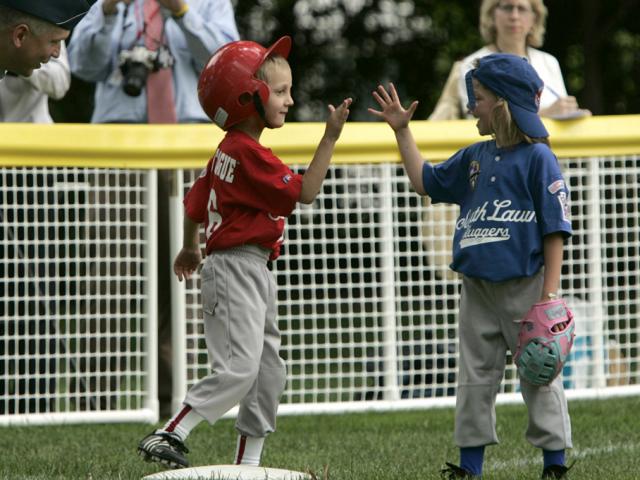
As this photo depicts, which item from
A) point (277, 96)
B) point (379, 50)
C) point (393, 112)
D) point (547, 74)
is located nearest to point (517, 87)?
point (393, 112)

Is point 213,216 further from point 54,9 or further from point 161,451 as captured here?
point 54,9

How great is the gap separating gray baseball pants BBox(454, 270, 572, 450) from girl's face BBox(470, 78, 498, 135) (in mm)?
611

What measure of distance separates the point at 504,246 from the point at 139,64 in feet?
9.36

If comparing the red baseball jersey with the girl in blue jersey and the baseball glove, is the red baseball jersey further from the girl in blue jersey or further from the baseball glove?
the baseball glove

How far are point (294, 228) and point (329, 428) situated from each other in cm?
110

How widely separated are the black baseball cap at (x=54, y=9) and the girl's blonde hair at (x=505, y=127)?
164 centimetres

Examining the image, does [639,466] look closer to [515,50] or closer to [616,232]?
[616,232]

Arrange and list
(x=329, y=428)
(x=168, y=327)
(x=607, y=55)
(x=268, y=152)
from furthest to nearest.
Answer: (x=607, y=55), (x=168, y=327), (x=329, y=428), (x=268, y=152)

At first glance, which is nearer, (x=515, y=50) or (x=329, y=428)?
(x=329, y=428)

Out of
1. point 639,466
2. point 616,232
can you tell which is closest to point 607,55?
point 616,232

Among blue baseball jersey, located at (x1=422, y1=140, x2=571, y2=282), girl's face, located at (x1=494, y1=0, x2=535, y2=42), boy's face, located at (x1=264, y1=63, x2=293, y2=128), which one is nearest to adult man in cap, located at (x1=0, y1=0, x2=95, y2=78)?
boy's face, located at (x1=264, y1=63, x2=293, y2=128)

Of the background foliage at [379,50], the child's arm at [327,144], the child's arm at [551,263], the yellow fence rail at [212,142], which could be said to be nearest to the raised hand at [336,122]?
the child's arm at [327,144]

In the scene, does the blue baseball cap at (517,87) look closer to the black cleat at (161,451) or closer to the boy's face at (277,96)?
the boy's face at (277,96)

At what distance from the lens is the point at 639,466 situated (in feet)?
16.9
